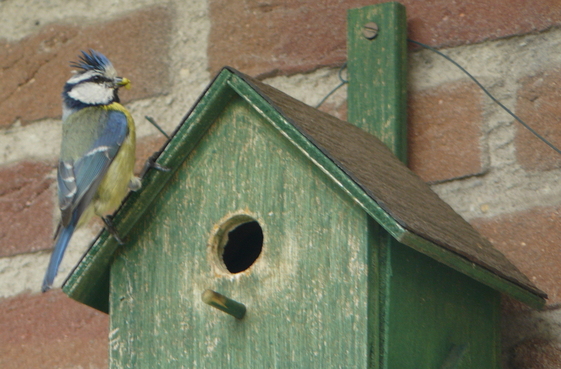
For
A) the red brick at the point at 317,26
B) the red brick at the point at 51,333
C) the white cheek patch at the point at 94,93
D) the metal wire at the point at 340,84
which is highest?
the red brick at the point at 317,26

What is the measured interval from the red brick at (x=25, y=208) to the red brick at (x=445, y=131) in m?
0.84

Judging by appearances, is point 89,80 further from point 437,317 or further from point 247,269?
point 437,317

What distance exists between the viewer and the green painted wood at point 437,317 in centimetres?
130

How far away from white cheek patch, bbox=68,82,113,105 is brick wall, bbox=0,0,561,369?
0.23 feet

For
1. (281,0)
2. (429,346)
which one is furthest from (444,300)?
(281,0)

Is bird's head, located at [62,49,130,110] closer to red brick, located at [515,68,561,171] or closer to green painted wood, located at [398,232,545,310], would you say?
red brick, located at [515,68,561,171]

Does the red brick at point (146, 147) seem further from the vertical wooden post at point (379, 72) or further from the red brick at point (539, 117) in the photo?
the red brick at point (539, 117)

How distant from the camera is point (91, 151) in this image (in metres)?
1.90

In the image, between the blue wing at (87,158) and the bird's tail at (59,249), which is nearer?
the bird's tail at (59,249)

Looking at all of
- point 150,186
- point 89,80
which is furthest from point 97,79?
point 150,186

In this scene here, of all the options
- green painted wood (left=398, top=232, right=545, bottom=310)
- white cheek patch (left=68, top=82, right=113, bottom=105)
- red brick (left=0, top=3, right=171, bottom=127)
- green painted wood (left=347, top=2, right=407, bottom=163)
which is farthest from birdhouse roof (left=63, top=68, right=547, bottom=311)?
white cheek patch (left=68, top=82, right=113, bottom=105)

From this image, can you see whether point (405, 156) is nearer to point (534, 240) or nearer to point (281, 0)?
point (534, 240)

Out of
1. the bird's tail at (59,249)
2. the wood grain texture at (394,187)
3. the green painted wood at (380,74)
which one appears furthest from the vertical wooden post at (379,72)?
the bird's tail at (59,249)

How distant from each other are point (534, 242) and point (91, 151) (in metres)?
0.93
